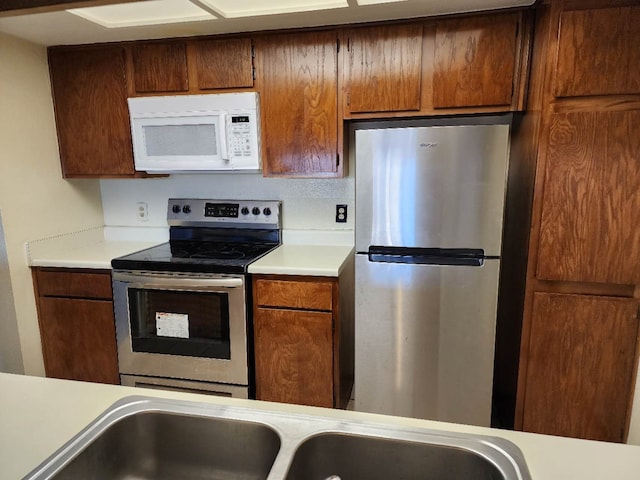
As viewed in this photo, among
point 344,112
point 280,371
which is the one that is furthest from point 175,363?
point 344,112

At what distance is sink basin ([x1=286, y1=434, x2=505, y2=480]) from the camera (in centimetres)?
80

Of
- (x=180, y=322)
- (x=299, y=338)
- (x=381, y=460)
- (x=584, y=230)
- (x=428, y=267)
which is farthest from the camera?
(x=180, y=322)

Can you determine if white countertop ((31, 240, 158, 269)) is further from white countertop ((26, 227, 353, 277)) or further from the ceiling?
the ceiling

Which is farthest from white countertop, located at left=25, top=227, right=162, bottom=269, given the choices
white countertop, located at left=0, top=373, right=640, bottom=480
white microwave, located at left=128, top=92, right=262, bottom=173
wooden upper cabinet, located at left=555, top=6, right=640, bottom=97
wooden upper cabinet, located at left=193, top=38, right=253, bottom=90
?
wooden upper cabinet, located at left=555, top=6, right=640, bottom=97

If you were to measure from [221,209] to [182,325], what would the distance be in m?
0.78

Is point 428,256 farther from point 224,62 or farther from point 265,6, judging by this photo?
point 224,62

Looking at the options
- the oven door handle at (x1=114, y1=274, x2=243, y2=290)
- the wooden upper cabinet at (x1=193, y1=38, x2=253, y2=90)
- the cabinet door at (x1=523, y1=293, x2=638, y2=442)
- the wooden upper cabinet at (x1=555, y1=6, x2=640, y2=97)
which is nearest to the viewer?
the wooden upper cabinet at (x1=555, y1=6, x2=640, y2=97)

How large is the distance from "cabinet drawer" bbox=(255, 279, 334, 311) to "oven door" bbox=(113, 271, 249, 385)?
100mm

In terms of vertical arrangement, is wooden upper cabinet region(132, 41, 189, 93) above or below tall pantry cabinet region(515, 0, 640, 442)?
above

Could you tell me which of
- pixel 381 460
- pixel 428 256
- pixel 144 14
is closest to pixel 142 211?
pixel 144 14

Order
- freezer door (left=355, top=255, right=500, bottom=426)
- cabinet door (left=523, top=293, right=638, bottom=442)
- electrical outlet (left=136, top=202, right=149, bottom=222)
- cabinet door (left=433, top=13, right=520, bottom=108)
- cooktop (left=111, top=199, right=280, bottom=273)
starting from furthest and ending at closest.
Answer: electrical outlet (left=136, top=202, right=149, bottom=222), cooktop (left=111, top=199, right=280, bottom=273), freezer door (left=355, top=255, right=500, bottom=426), cabinet door (left=433, top=13, right=520, bottom=108), cabinet door (left=523, top=293, right=638, bottom=442)

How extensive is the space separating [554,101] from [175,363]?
2.19 m

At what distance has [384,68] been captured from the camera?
81.6 inches

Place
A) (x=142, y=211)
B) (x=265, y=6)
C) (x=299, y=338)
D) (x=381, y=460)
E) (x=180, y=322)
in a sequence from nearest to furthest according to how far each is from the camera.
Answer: (x=381, y=460), (x=265, y=6), (x=299, y=338), (x=180, y=322), (x=142, y=211)
